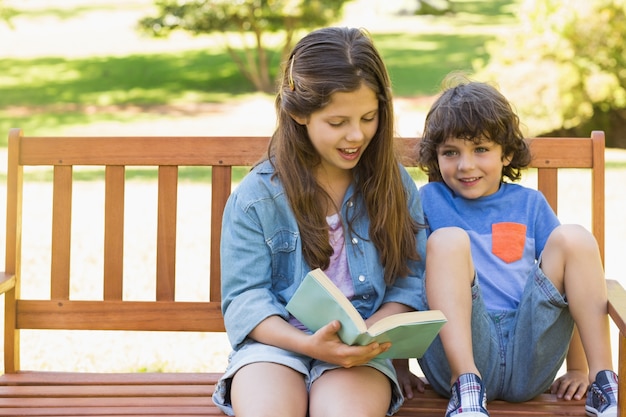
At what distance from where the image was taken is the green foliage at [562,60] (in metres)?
9.85

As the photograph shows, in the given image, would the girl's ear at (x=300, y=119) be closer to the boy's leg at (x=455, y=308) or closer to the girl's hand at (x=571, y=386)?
the boy's leg at (x=455, y=308)

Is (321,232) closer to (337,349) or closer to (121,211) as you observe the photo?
(337,349)

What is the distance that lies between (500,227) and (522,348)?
1.41 feet

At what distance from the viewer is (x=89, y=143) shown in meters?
3.35

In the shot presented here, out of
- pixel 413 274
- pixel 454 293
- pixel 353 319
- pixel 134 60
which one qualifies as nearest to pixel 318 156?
pixel 413 274

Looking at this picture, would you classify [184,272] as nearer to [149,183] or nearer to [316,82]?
[149,183]

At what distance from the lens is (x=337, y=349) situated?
98.5 inches

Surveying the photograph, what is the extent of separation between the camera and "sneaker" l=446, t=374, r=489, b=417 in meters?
2.64

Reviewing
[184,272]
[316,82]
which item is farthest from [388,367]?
[184,272]

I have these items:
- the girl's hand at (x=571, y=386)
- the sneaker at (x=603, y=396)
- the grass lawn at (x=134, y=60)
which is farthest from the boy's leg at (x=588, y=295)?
the grass lawn at (x=134, y=60)

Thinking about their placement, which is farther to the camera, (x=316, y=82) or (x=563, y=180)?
(x=563, y=180)

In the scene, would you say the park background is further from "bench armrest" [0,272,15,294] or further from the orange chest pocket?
"bench armrest" [0,272,15,294]

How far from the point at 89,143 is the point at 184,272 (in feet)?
9.71

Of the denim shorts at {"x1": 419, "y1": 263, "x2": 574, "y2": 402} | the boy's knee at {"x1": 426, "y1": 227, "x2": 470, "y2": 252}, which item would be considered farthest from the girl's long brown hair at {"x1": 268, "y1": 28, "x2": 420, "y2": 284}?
the denim shorts at {"x1": 419, "y1": 263, "x2": 574, "y2": 402}
